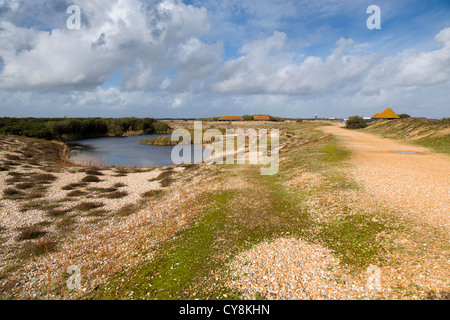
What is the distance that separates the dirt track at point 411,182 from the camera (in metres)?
10.5

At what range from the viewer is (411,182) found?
14.3m

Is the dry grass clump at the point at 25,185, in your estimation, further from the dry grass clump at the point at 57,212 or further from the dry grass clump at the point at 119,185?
the dry grass clump at the point at 57,212

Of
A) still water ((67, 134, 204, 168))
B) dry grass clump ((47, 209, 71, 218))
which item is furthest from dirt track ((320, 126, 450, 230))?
still water ((67, 134, 204, 168))

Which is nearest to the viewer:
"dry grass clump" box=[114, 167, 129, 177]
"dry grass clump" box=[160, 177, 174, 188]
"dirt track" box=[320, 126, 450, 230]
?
"dirt track" box=[320, 126, 450, 230]

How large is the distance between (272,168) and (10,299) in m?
22.5

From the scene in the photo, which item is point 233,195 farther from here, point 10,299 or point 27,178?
point 27,178

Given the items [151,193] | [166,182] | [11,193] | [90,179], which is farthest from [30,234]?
[90,179]

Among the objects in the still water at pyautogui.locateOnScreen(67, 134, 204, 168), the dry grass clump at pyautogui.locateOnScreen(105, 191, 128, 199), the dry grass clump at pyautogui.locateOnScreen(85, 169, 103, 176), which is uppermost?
the still water at pyautogui.locateOnScreen(67, 134, 204, 168)

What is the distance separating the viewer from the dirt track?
10539 millimetres

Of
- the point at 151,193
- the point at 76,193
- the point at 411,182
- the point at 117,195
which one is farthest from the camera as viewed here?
the point at 151,193

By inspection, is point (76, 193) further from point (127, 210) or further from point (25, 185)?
point (127, 210)

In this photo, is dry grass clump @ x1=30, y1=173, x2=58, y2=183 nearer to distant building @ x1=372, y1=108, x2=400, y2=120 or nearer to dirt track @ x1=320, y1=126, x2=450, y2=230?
dirt track @ x1=320, y1=126, x2=450, y2=230

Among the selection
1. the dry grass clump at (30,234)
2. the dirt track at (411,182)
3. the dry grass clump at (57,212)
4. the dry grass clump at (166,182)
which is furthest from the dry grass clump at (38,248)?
the dirt track at (411,182)
